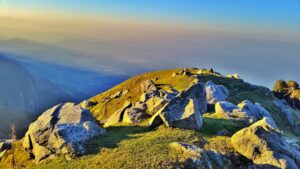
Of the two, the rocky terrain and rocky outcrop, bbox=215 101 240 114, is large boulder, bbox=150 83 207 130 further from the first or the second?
rocky outcrop, bbox=215 101 240 114

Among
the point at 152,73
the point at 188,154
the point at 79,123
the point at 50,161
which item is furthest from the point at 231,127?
the point at 152,73

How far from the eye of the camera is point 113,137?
44156 mm

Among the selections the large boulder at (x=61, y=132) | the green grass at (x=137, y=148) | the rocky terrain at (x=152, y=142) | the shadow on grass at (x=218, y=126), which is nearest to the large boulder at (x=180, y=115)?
the rocky terrain at (x=152, y=142)

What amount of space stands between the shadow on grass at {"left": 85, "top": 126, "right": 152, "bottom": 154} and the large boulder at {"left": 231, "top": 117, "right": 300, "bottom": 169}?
11.1 meters

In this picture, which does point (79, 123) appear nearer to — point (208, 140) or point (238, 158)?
point (208, 140)

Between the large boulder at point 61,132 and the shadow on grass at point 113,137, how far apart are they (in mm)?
802

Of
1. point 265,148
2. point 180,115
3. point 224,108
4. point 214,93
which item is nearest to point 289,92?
point 214,93

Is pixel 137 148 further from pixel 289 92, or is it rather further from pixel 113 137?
pixel 289 92

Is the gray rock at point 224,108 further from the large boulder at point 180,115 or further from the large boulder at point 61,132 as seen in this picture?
the large boulder at point 61,132

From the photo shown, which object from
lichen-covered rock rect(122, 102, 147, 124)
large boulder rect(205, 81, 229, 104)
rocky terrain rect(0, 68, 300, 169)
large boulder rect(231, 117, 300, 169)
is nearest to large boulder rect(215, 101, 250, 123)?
rocky terrain rect(0, 68, 300, 169)

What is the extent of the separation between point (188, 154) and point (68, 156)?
12.1 metres

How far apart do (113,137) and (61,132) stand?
5782 millimetres

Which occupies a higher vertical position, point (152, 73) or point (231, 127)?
point (231, 127)

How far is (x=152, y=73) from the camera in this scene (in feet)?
656
